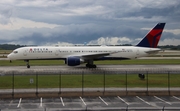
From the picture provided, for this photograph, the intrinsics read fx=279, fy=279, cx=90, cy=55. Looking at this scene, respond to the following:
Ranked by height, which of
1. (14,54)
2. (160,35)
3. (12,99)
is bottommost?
(12,99)

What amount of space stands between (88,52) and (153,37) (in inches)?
480

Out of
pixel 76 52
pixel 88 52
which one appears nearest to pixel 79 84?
pixel 76 52

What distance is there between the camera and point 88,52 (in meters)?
46.7

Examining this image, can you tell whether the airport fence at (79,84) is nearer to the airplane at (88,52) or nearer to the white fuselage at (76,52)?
the airplane at (88,52)

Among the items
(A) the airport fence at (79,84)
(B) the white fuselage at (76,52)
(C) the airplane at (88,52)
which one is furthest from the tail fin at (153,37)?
(A) the airport fence at (79,84)

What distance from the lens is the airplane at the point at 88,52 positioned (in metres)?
44.0

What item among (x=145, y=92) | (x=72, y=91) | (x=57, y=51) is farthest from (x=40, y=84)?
(x=57, y=51)

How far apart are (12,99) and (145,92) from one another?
33.7 ft

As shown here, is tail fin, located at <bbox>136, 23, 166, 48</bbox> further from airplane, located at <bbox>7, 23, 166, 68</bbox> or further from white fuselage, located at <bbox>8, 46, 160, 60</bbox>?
white fuselage, located at <bbox>8, 46, 160, 60</bbox>

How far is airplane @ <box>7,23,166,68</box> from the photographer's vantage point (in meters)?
44.0

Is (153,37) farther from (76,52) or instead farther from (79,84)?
(79,84)

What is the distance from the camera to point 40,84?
86.4 ft

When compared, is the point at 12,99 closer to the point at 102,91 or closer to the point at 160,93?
the point at 102,91

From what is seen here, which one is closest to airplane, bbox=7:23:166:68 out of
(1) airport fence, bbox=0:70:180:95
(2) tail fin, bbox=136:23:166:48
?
(2) tail fin, bbox=136:23:166:48
